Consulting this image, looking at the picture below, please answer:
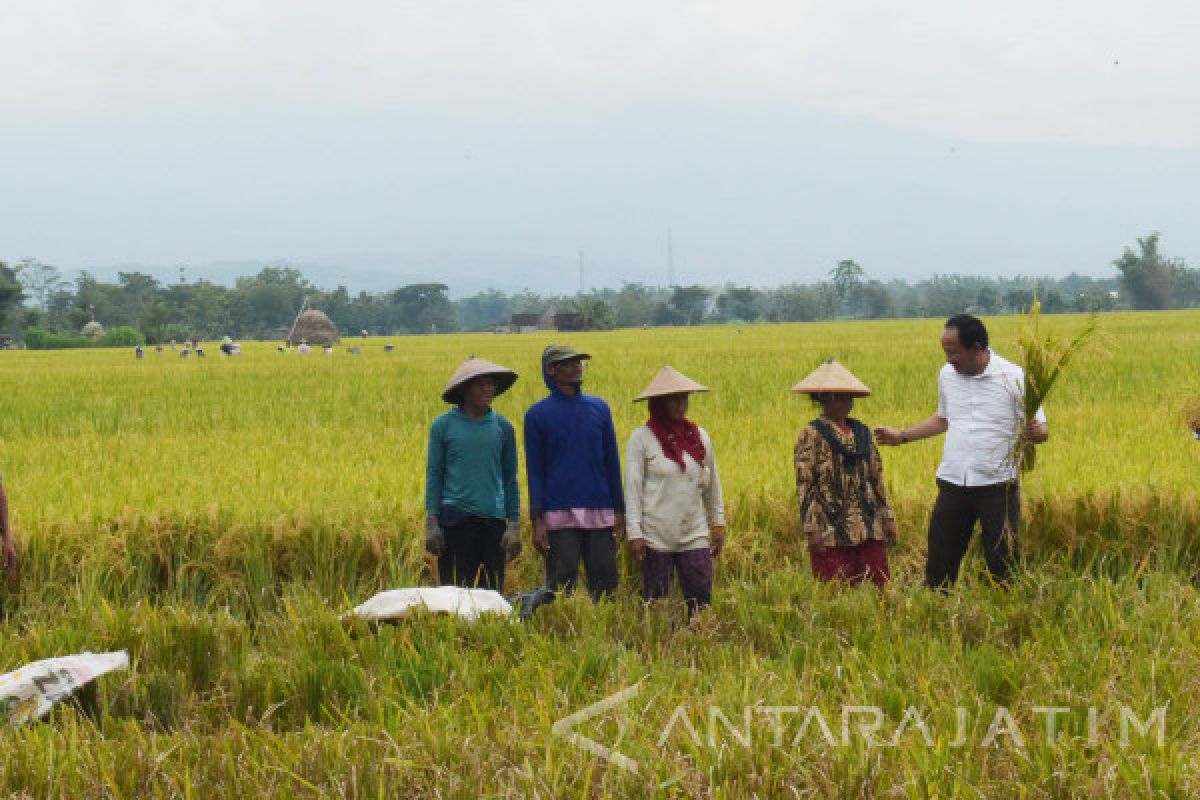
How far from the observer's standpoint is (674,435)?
4637 mm

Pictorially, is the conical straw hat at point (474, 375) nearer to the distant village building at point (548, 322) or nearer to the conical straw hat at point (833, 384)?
the conical straw hat at point (833, 384)

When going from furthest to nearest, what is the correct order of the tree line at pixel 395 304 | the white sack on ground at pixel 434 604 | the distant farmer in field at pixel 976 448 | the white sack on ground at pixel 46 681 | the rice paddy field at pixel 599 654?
the tree line at pixel 395 304
the distant farmer in field at pixel 976 448
the white sack on ground at pixel 434 604
the white sack on ground at pixel 46 681
the rice paddy field at pixel 599 654

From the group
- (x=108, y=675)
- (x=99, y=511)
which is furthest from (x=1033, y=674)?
(x=99, y=511)

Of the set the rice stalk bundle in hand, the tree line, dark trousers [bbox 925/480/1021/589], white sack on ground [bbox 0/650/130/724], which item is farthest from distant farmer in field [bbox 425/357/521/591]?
the tree line

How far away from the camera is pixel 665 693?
3.05 meters

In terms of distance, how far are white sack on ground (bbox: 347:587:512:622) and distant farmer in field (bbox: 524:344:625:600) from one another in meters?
0.66

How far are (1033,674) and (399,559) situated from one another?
11.0ft

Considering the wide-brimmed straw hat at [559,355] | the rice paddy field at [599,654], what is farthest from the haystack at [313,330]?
the wide-brimmed straw hat at [559,355]

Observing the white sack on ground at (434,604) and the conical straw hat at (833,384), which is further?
the conical straw hat at (833,384)

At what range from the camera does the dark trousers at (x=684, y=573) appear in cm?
461

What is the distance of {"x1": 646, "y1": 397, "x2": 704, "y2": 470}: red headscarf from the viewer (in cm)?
458

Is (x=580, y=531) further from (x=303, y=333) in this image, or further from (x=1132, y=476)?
(x=303, y=333)

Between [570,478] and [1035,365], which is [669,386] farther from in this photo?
[1035,365]

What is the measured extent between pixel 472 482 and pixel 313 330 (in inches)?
2125
